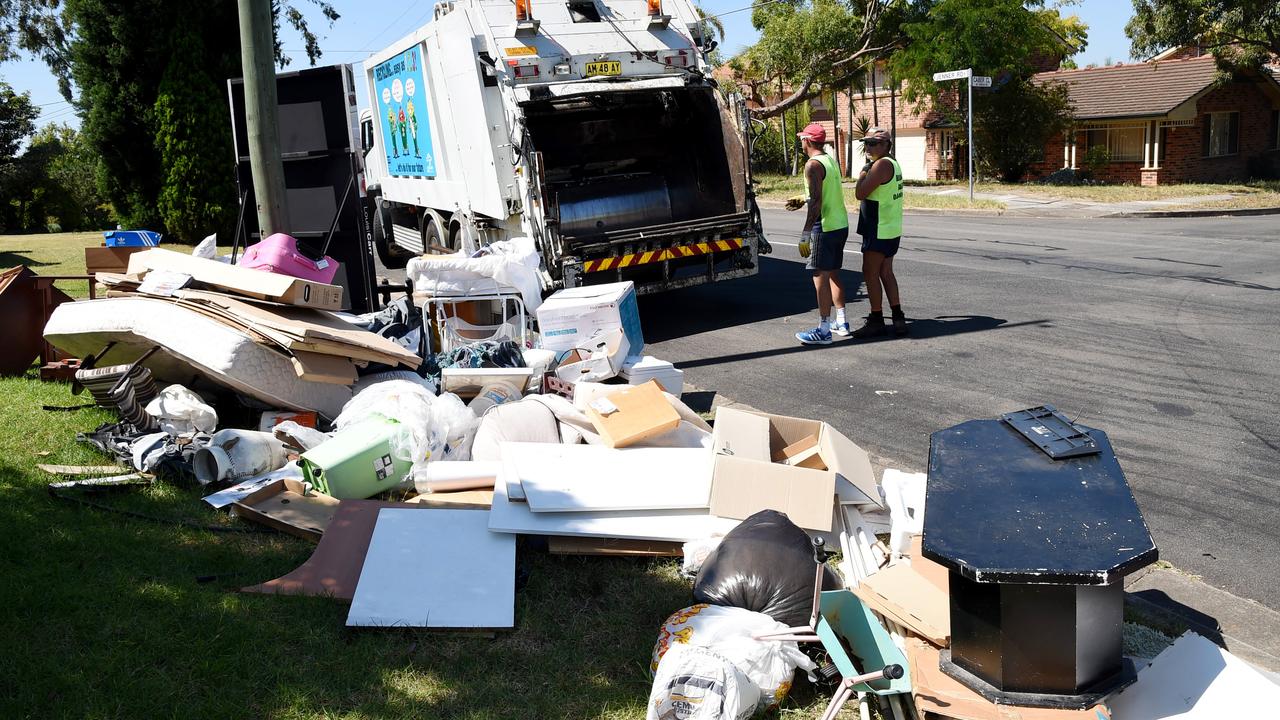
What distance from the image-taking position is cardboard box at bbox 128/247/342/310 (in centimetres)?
555

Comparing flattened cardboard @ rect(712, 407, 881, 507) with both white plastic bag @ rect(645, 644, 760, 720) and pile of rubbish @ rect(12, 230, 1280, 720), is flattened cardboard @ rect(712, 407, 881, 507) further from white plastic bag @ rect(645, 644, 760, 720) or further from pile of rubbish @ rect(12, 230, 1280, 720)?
white plastic bag @ rect(645, 644, 760, 720)

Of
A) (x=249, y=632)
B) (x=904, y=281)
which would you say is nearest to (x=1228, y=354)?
(x=904, y=281)

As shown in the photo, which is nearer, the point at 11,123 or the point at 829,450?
the point at 829,450

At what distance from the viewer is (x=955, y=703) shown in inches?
101

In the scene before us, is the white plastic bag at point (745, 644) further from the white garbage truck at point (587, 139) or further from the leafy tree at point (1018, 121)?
the leafy tree at point (1018, 121)

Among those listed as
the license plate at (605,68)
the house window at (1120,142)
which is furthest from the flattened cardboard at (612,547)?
the house window at (1120,142)

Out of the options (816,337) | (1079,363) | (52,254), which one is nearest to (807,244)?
(816,337)

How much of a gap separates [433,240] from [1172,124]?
991 inches

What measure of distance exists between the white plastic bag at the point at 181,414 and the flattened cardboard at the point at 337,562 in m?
1.35

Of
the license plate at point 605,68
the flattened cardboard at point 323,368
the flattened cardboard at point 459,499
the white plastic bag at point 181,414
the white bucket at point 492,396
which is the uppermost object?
the license plate at point 605,68

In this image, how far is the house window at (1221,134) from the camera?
2938 centimetres

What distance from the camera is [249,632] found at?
3258 mm

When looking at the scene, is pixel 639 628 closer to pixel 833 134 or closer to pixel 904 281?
pixel 904 281

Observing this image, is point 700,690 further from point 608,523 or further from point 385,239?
point 385,239
